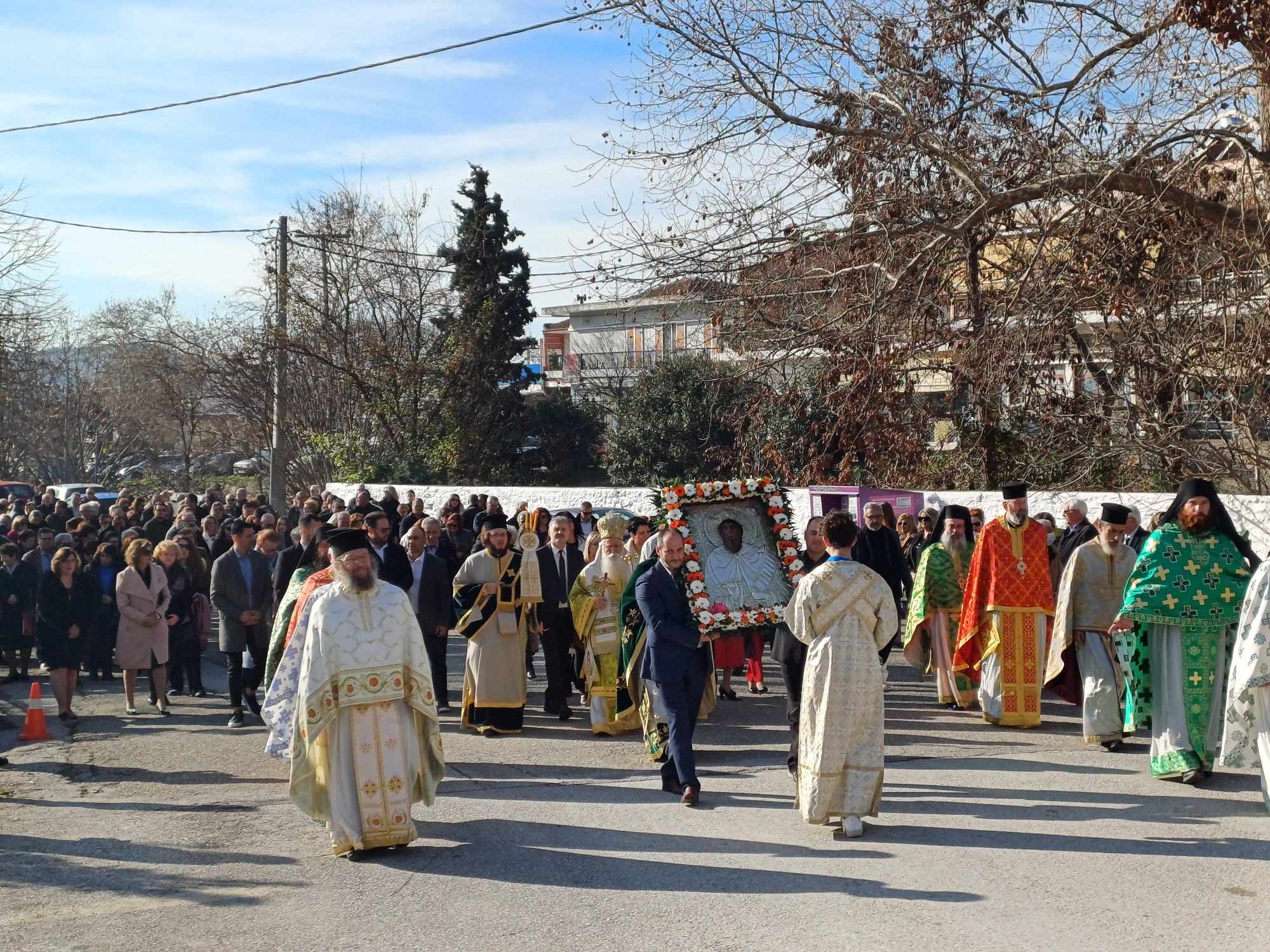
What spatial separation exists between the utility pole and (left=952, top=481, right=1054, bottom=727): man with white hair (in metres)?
20.0

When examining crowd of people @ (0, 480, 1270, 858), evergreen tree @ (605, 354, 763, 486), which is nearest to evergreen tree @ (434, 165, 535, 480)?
evergreen tree @ (605, 354, 763, 486)

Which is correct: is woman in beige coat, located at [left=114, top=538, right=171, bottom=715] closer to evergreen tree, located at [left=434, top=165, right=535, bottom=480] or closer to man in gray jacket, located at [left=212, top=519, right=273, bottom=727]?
man in gray jacket, located at [left=212, top=519, right=273, bottom=727]

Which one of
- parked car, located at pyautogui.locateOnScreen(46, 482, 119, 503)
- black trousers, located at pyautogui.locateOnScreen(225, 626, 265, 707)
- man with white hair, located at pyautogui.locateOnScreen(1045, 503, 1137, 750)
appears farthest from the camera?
parked car, located at pyautogui.locateOnScreen(46, 482, 119, 503)

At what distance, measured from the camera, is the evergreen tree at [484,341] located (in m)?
35.2

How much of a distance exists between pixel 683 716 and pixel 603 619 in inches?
124

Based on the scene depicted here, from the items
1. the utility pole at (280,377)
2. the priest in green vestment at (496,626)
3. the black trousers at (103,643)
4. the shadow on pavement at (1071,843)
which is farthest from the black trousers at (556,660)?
the utility pole at (280,377)

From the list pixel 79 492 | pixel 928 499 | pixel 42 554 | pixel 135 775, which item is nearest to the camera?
pixel 135 775

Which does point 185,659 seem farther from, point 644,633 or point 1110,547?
point 1110,547

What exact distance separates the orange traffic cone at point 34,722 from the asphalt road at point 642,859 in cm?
87

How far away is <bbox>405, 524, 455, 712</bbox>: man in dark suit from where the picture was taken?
1286 cm

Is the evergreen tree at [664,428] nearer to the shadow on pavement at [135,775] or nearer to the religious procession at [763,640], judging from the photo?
the religious procession at [763,640]

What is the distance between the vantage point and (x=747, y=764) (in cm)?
1031

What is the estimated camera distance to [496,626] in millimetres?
11930

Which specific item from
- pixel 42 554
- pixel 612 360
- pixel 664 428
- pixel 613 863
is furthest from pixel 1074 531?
pixel 612 360
